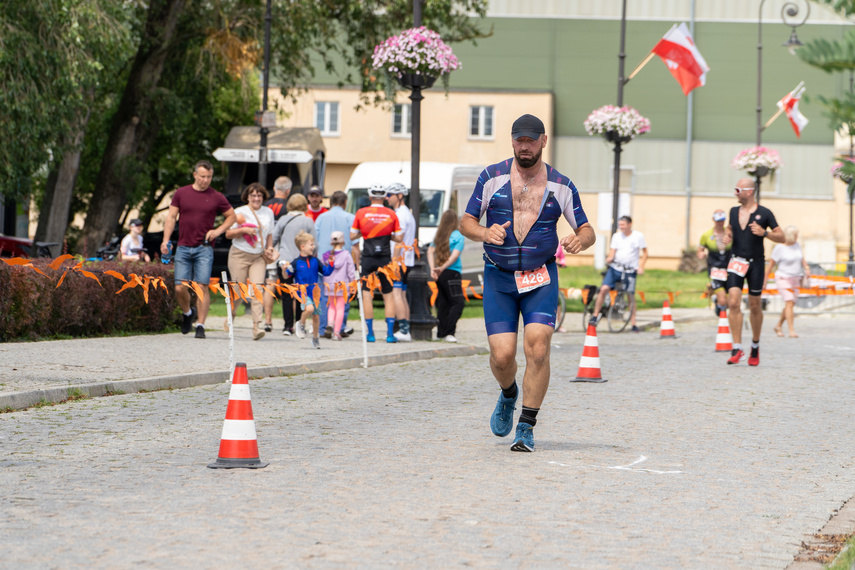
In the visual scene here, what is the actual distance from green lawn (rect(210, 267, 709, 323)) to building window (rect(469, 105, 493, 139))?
25.5 ft

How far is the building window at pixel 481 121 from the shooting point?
173ft

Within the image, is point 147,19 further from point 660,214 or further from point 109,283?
point 660,214

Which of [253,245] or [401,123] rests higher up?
[401,123]

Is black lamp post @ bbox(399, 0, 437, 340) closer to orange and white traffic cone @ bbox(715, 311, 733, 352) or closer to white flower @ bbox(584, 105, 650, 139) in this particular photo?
orange and white traffic cone @ bbox(715, 311, 733, 352)

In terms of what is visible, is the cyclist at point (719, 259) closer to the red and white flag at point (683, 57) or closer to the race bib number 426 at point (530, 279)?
the race bib number 426 at point (530, 279)

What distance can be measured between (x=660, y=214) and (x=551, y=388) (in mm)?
44215

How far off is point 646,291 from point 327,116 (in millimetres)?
22978

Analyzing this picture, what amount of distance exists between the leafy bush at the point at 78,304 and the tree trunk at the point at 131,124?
9.86m

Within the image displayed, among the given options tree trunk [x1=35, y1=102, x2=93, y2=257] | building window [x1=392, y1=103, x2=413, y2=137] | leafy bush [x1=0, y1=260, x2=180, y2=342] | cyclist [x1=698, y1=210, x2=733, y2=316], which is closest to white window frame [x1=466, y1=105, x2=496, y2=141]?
building window [x1=392, y1=103, x2=413, y2=137]

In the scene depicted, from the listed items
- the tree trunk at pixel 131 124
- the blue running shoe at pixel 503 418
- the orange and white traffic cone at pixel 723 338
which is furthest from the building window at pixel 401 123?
the blue running shoe at pixel 503 418

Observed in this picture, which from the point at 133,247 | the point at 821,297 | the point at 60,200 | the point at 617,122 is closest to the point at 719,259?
the point at 617,122

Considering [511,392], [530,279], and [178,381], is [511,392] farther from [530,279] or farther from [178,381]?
[178,381]

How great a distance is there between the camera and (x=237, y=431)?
690 centimetres

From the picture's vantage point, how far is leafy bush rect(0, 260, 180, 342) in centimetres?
1355
